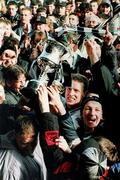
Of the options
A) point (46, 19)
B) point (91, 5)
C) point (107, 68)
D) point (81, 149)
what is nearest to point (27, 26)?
point (46, 19)

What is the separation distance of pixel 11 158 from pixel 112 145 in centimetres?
66

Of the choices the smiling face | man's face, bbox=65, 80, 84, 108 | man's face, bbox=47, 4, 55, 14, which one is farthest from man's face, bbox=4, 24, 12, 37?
the smiling face

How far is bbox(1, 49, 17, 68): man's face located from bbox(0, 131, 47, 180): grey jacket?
457 millimetres

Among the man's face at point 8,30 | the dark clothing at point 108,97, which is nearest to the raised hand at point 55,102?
the dark clothing at point 108,97

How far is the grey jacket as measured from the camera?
10.6ft

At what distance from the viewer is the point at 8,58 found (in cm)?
332

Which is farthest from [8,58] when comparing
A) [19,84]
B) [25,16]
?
[25,16]

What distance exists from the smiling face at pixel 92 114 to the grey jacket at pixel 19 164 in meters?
0.36

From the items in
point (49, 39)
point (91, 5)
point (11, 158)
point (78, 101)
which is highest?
point (91, 5)

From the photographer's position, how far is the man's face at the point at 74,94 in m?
3.21

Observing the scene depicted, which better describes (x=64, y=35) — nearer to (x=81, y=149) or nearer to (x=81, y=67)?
(x=81, y=67)

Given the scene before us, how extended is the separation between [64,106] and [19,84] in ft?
1.07

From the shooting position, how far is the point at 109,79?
3.20 m

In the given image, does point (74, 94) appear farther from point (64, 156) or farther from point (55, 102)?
point (64, 156)
